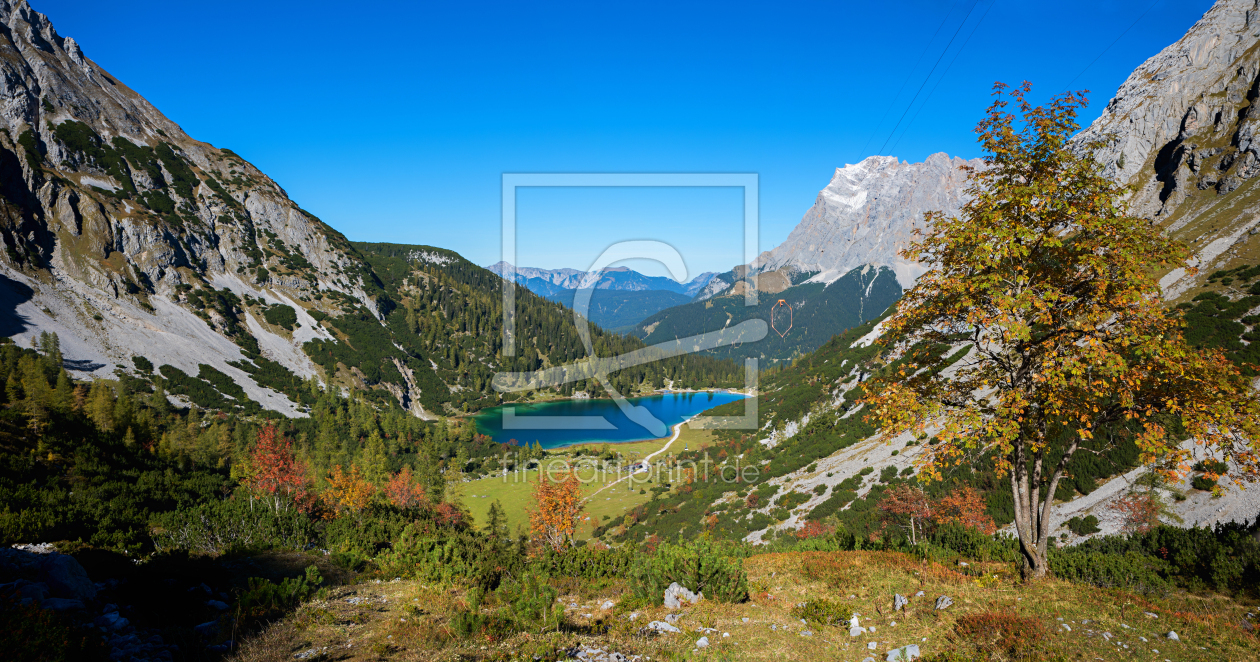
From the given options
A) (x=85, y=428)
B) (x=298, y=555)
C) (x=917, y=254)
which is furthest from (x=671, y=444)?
(x=917, y=254)

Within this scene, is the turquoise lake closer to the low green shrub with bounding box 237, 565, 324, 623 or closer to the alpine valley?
the alpine valley

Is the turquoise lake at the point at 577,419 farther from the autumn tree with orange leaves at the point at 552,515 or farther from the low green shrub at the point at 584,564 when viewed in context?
the low green shrub at the point at 584,564

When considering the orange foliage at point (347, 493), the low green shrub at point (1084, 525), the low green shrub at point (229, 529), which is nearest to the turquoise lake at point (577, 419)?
the orange foliage at point (347, 493)

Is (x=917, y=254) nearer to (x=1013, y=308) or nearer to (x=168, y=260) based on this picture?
(x=1013, y=308)

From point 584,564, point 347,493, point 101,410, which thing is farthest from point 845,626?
point 101,410

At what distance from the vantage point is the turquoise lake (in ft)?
434

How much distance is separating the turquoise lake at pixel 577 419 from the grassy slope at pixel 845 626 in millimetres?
113196

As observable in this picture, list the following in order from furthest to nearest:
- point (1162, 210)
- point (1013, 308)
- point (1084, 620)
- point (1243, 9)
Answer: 1. point (1243, 9)
2. point (1162, 210)
3. point (1013, 308)
4. point (1084, 620)

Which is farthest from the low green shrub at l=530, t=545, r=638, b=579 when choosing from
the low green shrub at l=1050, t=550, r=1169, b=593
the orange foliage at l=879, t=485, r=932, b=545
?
the orange foliage at l=879, t=485, r=932, b=545

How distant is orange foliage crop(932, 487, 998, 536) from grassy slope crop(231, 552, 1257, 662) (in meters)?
17.5

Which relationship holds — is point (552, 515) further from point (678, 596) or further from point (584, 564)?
point (678, 596)

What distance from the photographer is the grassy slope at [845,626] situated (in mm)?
6996

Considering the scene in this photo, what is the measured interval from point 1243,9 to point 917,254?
16108 centimetres

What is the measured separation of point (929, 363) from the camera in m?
10.0
